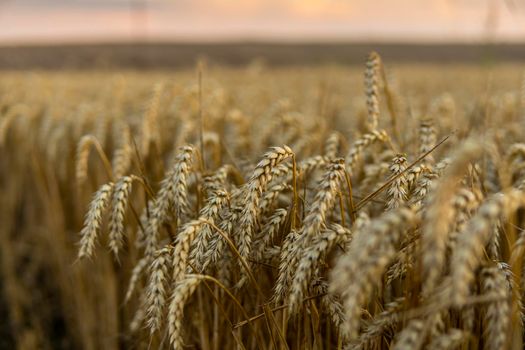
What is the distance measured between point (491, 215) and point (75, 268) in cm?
356

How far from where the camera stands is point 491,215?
3.39ft

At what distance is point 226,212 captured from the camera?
181cm

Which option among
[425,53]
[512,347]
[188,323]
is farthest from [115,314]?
[425,53]

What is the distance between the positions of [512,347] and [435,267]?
24.6 inches

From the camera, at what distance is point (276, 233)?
1933 millimetres

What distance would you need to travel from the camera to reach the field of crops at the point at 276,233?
4.09 feet

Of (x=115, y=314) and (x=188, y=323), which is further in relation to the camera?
(x=115, y=314)

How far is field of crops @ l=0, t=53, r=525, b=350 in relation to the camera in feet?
4.09

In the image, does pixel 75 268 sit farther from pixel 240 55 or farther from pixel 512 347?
pixel 240 55

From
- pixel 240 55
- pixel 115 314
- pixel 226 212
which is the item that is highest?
pixel 240 55

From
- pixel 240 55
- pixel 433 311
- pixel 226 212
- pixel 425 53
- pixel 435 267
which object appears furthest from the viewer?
pixel 425 53

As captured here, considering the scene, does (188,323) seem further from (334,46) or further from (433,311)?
(334,46)

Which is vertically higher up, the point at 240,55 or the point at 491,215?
the point at 240,55

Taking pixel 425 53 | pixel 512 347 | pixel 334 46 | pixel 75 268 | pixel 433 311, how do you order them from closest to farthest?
pixel 433 311 → pixel 512 347 → pixel 75 268 → pixel 425 53 → pixel 334 46
